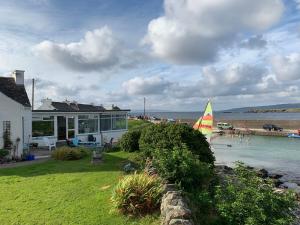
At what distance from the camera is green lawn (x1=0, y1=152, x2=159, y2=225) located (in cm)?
907

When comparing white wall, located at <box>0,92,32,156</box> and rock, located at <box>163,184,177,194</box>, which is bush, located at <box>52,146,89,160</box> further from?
rock, located at <box>163,184,177,194</box>

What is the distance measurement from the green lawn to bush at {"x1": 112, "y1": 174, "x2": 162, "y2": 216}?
11.8 inches

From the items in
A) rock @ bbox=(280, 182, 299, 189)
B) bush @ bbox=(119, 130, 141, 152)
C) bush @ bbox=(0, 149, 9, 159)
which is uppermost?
bush @ bbox=(119, 130, 141, 152)

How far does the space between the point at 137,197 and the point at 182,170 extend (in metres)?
1.87

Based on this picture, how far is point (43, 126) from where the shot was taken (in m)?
29.5

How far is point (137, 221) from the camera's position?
28.7 feet

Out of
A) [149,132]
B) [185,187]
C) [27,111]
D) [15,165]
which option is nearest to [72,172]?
[149,132]

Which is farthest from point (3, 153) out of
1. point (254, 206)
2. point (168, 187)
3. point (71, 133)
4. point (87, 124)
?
point (254, 206)

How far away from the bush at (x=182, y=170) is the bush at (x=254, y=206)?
1701mm

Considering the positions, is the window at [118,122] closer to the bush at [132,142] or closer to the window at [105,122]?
the window at [105,122]

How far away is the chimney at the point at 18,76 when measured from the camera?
2839 centimetres

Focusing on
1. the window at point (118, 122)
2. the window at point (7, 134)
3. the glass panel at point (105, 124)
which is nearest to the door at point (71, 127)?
the glass panel at point (105, 124)

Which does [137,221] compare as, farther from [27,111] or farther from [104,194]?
[27,111]

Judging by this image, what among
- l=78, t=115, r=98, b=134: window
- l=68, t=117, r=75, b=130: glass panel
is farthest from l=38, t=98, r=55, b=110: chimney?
l=78, t=115, r=98, b=134: window
